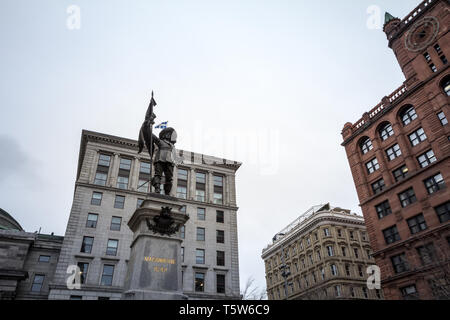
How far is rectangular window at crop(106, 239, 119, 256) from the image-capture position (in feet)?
138

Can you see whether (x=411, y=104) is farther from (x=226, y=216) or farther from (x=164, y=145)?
(x=164, y=145)

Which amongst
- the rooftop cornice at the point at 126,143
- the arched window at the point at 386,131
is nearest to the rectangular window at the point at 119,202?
the rooftop cornice at the point at 126,143

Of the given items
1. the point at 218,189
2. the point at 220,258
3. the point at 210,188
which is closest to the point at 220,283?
the point at 220,258

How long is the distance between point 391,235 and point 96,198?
40.6 metres

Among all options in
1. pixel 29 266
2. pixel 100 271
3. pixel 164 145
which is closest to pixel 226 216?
pixel 100 271

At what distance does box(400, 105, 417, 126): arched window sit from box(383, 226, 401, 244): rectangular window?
13.5 m

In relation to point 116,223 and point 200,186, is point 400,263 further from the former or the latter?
point 116,223

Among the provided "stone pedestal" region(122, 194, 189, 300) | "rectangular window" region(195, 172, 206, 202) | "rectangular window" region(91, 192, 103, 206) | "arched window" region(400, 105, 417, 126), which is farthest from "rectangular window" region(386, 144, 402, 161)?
"rectangular window" region(91, 192, 103, 206)

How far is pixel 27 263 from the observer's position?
1647 inches

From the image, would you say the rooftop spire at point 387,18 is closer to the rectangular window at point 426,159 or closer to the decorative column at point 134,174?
the rectangular window at point 426,159

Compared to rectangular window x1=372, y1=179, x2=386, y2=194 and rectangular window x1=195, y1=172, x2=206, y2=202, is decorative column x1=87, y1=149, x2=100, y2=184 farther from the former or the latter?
rectangular window x1=372, y1=179, x2=386, y2=194

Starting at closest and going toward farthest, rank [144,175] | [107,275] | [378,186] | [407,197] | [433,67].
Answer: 1. [407,197]
2. [433,67]
3. [107,275]
4. [378,186]
5. [144,175]

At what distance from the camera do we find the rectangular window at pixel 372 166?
139ft
